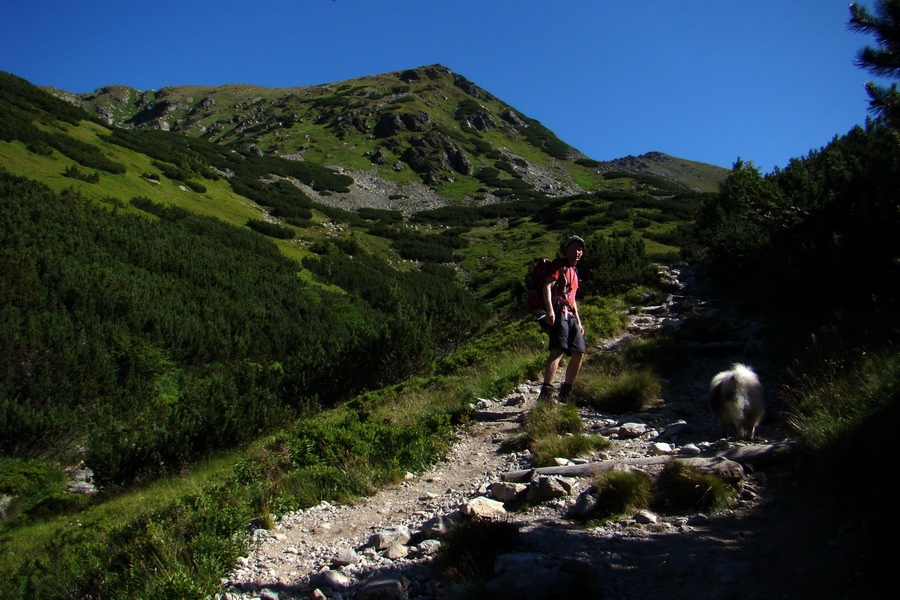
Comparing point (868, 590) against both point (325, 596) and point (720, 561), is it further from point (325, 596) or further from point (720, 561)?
point (325, 596)

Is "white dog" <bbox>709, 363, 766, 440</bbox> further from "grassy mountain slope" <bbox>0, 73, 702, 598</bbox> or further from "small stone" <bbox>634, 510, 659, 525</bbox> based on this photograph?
"grassy mountain slope" <bbox>0, 73, 702, 598</bbox>

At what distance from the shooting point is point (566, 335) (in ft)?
19.0

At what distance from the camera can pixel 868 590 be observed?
2127 millimetres

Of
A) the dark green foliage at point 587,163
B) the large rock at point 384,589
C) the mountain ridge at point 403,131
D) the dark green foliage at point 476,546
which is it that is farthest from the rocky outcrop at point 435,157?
the large rock at point 384,589

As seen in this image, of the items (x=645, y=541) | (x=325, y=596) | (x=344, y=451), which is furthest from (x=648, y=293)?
(x=325, y=596)

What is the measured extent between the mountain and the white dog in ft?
162

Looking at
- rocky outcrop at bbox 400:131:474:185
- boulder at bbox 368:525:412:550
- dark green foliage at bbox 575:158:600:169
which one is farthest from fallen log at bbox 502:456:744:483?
dark green foliage at bbox 575:158:600:169

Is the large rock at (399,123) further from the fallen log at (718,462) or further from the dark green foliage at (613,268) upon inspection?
the fallen log at (718,462)

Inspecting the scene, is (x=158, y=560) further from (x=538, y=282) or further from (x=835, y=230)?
(x=835, y=230)

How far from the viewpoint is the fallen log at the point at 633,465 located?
11.0 ft

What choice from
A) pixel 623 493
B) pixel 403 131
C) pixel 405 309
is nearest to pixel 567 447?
pixel 623 493

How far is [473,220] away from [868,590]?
157 feet

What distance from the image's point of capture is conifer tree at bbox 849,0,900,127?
430cm

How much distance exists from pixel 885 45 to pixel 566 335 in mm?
A: 3952
